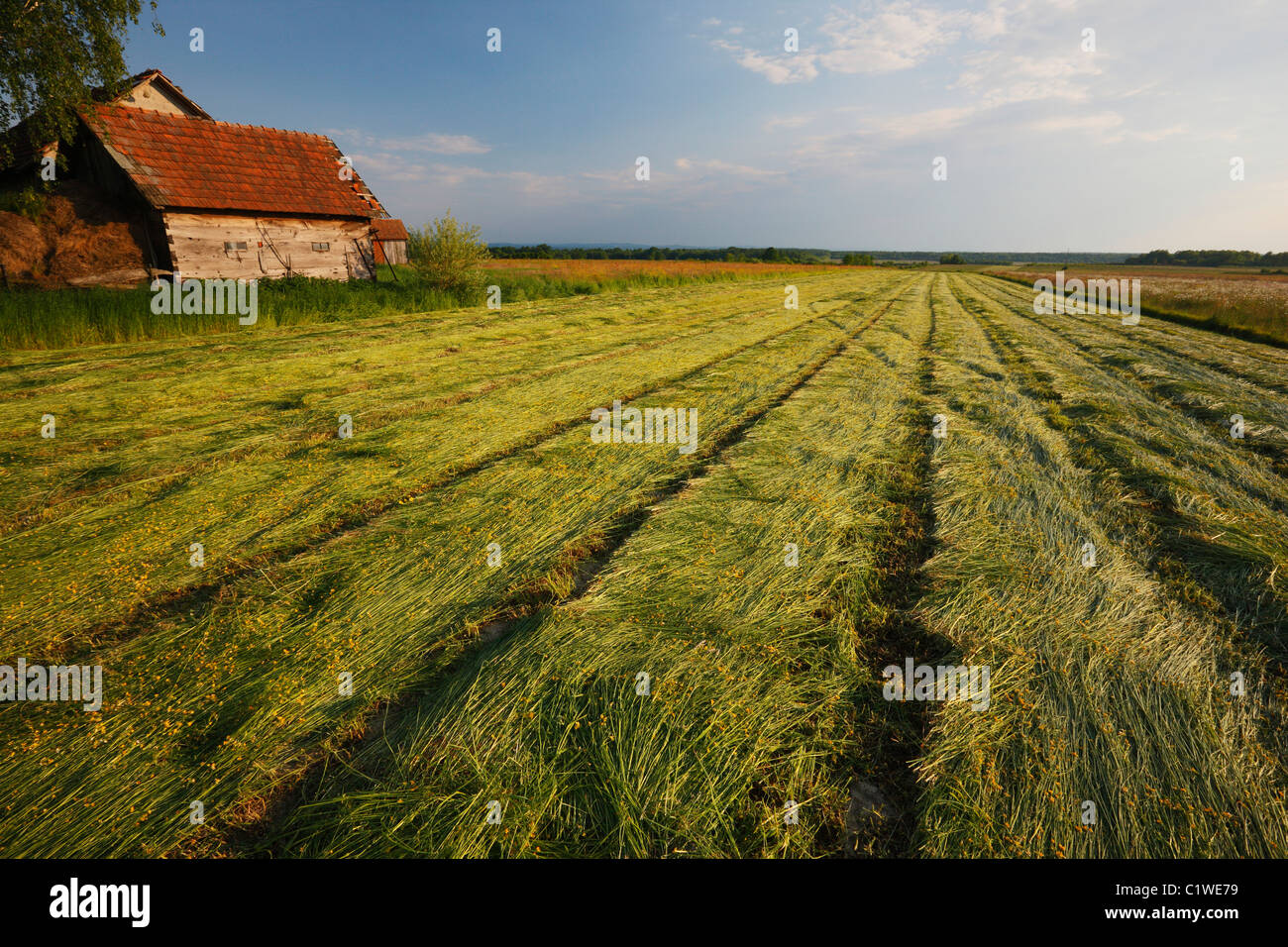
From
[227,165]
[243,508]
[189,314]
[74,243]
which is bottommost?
[243,508]

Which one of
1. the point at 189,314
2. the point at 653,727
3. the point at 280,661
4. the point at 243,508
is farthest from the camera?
the point at 189,314

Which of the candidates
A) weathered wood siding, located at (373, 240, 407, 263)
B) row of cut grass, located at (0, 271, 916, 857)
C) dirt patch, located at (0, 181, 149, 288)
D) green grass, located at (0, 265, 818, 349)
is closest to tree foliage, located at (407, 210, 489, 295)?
green grass, located at (0, 265, 818, 349)

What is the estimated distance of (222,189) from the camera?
57.9 feet

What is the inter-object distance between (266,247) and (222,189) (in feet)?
6.45

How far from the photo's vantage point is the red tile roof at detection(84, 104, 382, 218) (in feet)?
53.7

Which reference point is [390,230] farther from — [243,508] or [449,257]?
[243,508]

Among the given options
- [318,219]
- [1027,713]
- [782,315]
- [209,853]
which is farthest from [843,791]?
[318,219]

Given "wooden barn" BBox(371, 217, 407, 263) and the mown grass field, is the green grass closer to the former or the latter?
the mown grass field

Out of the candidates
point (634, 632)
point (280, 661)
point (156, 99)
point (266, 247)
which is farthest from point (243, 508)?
point (156, 99)

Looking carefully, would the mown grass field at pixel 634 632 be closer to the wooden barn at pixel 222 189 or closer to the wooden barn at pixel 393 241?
the wooden barn at pixel 222 189

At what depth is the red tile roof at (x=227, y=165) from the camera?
16359 mm

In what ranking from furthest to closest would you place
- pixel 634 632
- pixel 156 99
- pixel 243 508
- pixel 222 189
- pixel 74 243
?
pixel 156 99 → pixel 222 189 → pixel 74 243 → pixel 243 508 → pixel 634 632
